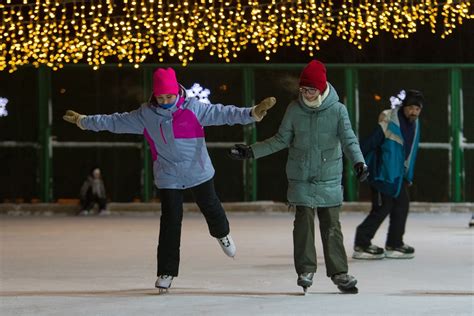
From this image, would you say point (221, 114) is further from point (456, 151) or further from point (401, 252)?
point (456, 151)

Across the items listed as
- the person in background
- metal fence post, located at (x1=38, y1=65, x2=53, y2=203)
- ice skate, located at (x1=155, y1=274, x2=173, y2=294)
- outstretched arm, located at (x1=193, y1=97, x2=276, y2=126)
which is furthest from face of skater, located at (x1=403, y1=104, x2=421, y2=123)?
metal fence post, located at (x1=38, y1=65, x2=53, y2=203)

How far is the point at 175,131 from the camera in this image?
9672 millimetres

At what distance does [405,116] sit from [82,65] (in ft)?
26.8

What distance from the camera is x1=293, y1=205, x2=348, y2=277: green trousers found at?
965 cm

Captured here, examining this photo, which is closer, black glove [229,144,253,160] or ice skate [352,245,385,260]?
black glove [229,144,253,160]

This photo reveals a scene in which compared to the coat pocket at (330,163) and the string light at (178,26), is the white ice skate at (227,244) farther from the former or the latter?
the string light at (178,26)

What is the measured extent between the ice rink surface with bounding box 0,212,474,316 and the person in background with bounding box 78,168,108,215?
1.93m

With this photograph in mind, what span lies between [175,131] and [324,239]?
4.29 feet

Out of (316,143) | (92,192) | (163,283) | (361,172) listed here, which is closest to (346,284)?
(361,172)

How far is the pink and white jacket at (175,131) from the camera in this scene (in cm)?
966

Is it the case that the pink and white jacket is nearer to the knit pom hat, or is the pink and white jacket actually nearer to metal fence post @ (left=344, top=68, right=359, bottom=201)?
the knit pom hat

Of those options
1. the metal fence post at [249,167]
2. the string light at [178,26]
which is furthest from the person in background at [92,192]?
the metal fence post at [249,167]

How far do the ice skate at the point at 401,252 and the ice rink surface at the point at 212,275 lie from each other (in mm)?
135

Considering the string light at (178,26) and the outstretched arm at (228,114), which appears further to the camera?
the string light at (178,26)
